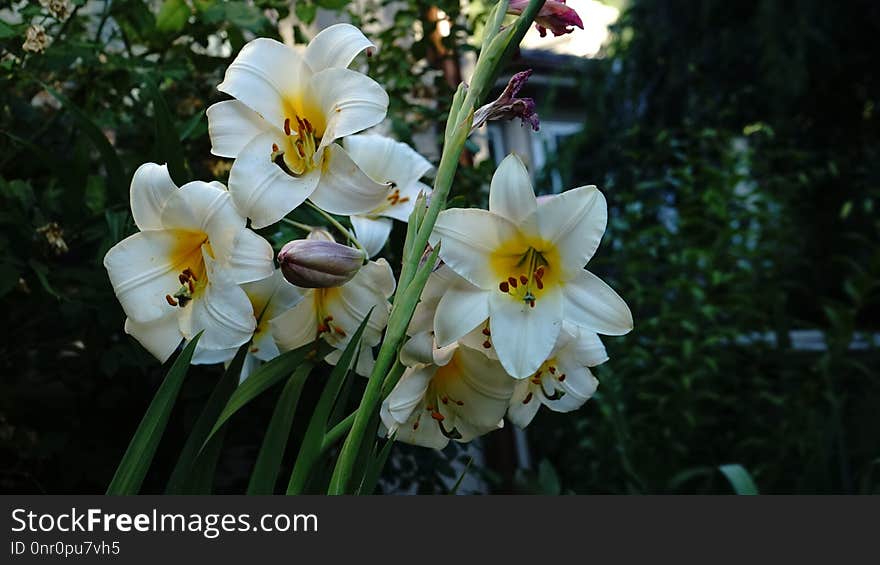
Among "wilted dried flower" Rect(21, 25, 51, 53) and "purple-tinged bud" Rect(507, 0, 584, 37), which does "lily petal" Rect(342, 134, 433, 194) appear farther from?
"wilted dried flower" Rect(21, 25, 51, 53)

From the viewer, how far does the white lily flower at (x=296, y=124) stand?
2.04ft

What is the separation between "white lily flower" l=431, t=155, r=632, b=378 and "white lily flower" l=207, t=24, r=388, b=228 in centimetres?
8

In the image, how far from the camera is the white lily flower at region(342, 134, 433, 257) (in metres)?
0.80

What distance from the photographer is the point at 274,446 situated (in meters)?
0.64

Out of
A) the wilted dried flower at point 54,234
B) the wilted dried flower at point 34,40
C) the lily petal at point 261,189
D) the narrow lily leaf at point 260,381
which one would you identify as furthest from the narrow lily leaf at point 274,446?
the wilted dried flower at point 34,40

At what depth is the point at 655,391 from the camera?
2.41 meters

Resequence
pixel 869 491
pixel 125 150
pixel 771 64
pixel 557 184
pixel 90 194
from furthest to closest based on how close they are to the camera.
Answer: pixel 557 184 < pixel 771 64 < pixel 869 491 < pixel 125 150 < pixel 90 194

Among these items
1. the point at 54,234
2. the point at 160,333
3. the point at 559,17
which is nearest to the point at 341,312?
the point at 160,333

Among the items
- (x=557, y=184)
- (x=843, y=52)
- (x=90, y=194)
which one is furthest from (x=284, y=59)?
(x=843, y=52)

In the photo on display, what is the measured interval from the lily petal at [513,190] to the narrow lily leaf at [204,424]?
0.76ft

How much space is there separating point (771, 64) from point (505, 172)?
248 centimetres

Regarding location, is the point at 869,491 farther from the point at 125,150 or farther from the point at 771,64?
the point at 771,64

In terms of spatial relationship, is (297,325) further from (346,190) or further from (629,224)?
(629,224)

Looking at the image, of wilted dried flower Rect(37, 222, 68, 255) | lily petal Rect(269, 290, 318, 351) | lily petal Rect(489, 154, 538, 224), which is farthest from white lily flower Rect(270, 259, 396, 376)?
wilted dried flower Rect(37, 222, 68, 255)
